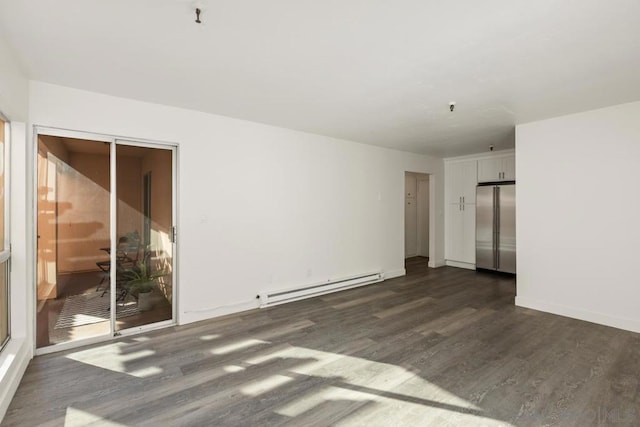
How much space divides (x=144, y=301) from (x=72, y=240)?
1.02m

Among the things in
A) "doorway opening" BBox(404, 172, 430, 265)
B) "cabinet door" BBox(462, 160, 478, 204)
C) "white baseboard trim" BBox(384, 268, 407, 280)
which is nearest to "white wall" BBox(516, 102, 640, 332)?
"white baseboard trim" BBox(384, 268, 407, 280)

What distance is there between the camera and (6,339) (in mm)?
2508

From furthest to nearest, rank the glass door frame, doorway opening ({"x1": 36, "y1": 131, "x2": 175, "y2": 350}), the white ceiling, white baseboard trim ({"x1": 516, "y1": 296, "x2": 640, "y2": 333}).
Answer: white baseboard trim ({"x1": 516, "y1": 296, "x2": 640, "y2": 333}) < doorway opening ({"x1": 36, "y1": 131, "x2": 175, "y2": 350}) < the glass door frame < the white ceiling

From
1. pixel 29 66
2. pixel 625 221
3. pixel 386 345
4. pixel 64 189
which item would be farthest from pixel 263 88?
pixel 625 221

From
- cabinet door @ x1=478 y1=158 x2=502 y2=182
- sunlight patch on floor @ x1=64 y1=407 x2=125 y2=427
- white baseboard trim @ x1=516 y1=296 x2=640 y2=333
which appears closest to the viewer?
sunlight patch on floor @ x1=64 y1=407 x2=125 y2=427

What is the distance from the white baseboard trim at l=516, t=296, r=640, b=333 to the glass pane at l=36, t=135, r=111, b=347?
17.3 ft

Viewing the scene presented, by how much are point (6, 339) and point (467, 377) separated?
3873 millimetres

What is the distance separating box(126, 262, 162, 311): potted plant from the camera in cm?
340

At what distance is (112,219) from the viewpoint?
3.18m

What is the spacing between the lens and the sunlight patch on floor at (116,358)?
8.26 feet

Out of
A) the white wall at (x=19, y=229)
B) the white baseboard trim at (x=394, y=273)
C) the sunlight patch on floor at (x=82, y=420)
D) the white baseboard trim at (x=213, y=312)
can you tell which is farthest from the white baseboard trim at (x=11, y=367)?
the white baseboard trim at (x=394, y=273)

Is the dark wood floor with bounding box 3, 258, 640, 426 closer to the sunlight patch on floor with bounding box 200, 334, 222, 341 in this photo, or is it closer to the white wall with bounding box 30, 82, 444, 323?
the sunlight patch on floor with bounding box 200, 334, 222, 341

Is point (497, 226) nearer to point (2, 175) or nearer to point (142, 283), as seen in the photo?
point (142, 283)

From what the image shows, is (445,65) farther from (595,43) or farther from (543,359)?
(543,359)
